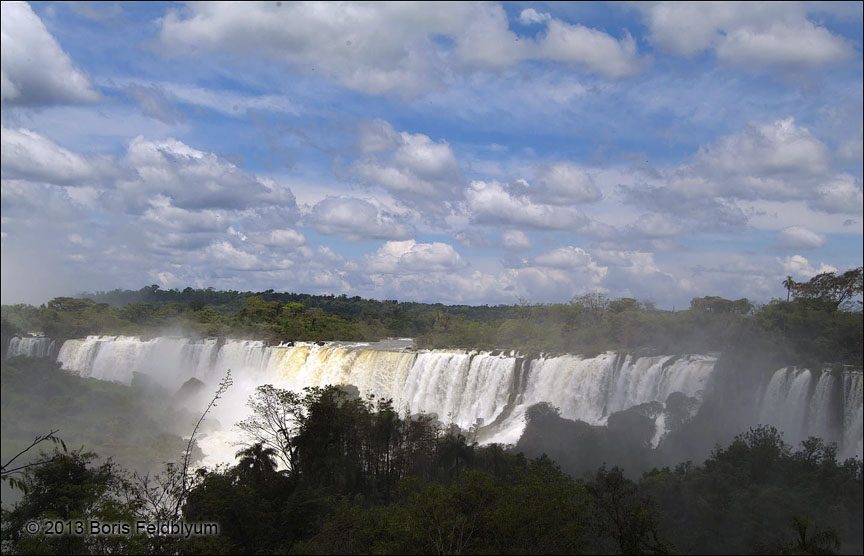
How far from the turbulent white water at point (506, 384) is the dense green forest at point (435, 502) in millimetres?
2340

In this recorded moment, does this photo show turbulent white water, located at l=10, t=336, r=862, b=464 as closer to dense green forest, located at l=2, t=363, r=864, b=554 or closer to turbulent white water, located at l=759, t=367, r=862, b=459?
turbulent white water, located at l=759, t=367, r=862, b=459

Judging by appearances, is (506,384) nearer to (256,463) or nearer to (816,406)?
(816,406)

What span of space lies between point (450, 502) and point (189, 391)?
33.7 metres

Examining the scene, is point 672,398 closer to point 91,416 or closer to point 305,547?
point 305,547

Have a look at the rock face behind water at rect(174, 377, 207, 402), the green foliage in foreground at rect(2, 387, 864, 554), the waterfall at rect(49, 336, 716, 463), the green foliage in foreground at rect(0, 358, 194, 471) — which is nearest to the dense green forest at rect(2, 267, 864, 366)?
the waterfall at rect(49, 336, 716, 463)

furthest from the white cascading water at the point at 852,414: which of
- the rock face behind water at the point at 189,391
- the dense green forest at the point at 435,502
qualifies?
the rock face behind water at the point at 189,391

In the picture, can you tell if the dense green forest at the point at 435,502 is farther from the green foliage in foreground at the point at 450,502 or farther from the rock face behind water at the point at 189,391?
the rock face behind water at the point at 189,391

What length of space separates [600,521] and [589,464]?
9815mm

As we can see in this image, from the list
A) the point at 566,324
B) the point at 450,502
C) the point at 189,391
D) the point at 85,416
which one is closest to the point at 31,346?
the point at 189,391

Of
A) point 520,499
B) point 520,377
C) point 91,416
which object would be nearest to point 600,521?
point 520,499

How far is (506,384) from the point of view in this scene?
3080cm

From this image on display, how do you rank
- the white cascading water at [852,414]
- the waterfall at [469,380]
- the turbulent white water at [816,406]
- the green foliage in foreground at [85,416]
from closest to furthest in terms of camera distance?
the white cascading water at [852,414] < the turbulent white water at [816,406] < the waterfall at [469,380] < the green foliage in foreground at [85,416]

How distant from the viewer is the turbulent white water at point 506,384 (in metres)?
20.3

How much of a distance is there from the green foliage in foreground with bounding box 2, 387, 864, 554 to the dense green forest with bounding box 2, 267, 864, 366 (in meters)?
5.58
